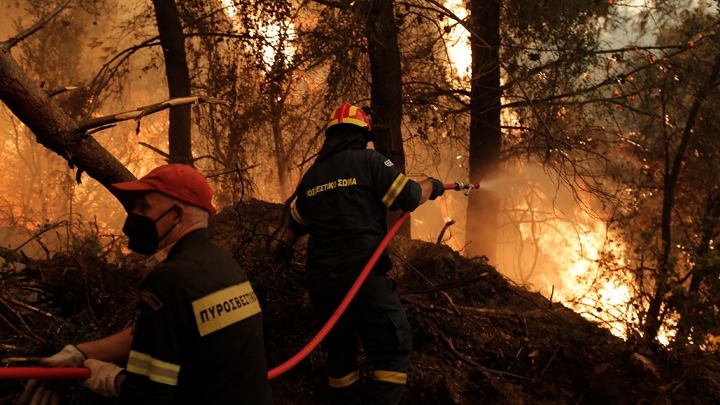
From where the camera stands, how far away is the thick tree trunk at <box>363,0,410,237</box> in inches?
273

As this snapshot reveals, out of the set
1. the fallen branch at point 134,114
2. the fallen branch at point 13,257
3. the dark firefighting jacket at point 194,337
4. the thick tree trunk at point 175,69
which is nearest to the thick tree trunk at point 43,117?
the fallen branch at point 134,114

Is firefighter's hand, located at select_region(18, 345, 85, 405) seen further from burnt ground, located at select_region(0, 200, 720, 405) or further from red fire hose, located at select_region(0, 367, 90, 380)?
burnt ground, located at select_region(0, 200, 720, 405)

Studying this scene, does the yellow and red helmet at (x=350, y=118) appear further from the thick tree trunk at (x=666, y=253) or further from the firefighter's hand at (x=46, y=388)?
the thick tree trunk at (x=666, y=253)

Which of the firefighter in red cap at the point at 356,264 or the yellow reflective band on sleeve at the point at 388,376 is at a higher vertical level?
the firefighter in red cap at the point at 356,264

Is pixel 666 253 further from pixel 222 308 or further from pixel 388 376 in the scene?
pixel 222 308

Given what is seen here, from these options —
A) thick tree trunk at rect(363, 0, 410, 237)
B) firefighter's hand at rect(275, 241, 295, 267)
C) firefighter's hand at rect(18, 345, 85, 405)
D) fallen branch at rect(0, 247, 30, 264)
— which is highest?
thick tree trunk at rect(363, 0, 410, 237)

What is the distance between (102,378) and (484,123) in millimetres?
8486

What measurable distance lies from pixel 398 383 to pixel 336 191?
1.37 m

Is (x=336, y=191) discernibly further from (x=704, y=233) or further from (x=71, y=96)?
(x=704, y=233)

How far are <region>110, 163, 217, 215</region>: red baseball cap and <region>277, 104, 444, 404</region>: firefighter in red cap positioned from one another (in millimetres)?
1486

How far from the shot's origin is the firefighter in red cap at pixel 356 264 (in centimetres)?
348

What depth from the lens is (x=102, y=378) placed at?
2037mm

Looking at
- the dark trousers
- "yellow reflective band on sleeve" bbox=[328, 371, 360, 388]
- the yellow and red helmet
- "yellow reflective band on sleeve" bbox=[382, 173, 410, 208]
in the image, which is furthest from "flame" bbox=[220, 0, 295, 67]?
"yellow reflective band on sleeve" bbox=[328, 371, 360, 388]

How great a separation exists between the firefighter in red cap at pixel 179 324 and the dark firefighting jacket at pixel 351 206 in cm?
141
